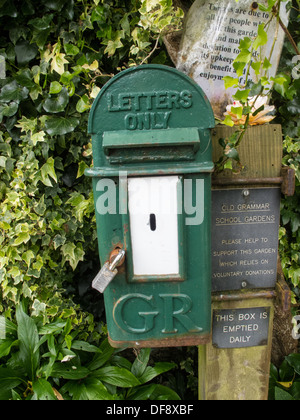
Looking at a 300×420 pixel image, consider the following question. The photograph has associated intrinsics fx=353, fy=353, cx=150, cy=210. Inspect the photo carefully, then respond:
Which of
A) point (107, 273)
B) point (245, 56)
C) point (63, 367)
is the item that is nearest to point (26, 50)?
point (245, 56)

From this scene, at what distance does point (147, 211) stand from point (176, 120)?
1.20 ft

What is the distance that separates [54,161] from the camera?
7.06 feet

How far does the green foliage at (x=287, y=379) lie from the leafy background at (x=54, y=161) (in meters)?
0.52


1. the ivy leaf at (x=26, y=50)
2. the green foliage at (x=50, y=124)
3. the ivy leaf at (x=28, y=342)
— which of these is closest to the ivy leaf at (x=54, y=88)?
the green foliage at (x=50, y=124)

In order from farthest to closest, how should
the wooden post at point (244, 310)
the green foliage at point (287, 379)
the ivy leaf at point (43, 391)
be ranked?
the green foliage at point (287, 379), the ivy leaf at point (43, 391), the wooden post at point (244, 310)

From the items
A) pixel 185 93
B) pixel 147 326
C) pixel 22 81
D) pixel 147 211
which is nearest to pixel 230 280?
pixel 147 326

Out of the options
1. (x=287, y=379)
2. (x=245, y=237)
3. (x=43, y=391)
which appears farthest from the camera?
(x=287, y=379)

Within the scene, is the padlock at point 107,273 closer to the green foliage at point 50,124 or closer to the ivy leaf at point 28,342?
the green foliage at point 50,124

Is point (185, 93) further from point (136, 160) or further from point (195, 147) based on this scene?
point (136, 160)

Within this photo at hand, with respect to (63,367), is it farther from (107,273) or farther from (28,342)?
(107,273)

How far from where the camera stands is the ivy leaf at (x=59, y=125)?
6.63ft

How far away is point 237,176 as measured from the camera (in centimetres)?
157

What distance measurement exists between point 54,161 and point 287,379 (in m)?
2.02

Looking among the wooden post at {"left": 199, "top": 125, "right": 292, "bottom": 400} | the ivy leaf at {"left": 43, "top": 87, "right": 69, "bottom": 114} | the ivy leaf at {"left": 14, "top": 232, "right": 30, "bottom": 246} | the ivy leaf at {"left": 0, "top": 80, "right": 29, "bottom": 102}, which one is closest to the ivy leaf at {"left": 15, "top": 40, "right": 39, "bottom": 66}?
the ivy leaf at {"left": 0, "top": 80, "right": 29, "bottom": 102}
